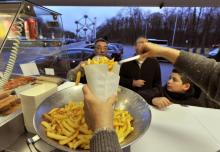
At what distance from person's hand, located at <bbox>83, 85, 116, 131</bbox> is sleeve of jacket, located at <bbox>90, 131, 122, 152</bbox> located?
0.08 feet

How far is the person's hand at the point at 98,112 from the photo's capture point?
56cm

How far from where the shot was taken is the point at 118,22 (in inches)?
140

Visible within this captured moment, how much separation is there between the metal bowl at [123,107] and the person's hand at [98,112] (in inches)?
7.1

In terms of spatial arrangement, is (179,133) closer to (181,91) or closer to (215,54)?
(181,91)

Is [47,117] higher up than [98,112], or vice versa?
[98,112]

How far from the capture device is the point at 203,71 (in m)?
0.86

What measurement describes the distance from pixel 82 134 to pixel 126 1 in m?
2.41

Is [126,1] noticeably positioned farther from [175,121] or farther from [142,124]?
[142,124]

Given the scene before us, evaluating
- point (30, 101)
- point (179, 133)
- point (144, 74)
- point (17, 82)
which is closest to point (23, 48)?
point (17, 82)

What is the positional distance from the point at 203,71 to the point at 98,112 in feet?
1.81

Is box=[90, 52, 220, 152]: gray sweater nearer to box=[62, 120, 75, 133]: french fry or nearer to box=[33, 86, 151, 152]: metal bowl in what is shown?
box=[33, 86, 151, 152]: metal bowl

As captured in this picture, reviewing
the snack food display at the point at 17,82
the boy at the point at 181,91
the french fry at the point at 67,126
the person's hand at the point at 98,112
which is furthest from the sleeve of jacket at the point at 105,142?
the boy at the point at 181,91

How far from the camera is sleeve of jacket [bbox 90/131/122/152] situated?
0.51 meters

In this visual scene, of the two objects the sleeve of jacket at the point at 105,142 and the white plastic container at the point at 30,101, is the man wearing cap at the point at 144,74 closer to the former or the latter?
the white plastic container at the point at 30,101
